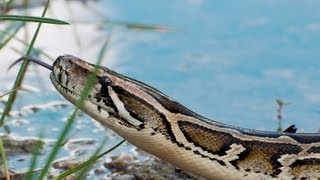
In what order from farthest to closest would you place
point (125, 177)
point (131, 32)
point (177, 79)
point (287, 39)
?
1. point (131, 32)
2. point (287, 39)
3. point (177, 79)
4. point (125, 177)

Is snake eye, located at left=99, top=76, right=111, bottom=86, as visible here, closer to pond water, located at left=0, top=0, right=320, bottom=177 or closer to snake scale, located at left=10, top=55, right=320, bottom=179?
snake scale, located at left=10, top=55, right=320, bottom=179

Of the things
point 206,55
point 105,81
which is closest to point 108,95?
point 105,81

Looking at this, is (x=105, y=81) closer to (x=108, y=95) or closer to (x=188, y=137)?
(x=108, y=95)

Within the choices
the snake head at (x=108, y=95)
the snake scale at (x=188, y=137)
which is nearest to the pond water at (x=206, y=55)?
the snake scale at (x=188, y=137)

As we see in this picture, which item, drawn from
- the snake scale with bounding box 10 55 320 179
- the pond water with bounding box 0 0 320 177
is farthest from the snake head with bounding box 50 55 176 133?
the pond water with bounding box 0 0 320 177

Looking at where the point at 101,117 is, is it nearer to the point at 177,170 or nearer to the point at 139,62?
the point at 177,170

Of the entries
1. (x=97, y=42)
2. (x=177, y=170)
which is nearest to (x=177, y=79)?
(x=97, y=42)
